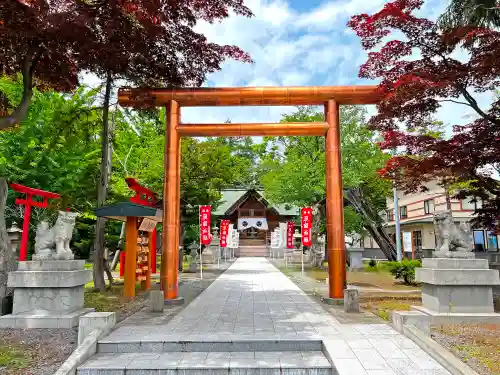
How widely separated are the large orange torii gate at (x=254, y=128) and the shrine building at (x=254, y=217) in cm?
2812

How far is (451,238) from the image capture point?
7.21 m

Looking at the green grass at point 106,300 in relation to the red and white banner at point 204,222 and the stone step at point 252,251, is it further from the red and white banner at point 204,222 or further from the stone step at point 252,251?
the stone step at point 252,251

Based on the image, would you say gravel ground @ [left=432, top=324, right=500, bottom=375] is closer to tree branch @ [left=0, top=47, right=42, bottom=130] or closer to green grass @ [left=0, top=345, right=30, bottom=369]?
green grass @ [left=0, top=345, right=30, bottom=369]

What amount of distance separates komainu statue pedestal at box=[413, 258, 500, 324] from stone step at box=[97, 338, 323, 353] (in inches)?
112

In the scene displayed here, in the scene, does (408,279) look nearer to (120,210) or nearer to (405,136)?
(405,136)

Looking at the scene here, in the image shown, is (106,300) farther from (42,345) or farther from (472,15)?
(472,15)

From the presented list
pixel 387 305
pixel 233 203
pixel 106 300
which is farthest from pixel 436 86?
pixel 233 203

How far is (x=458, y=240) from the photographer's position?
7.18 meters

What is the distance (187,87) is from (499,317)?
27.9 feet

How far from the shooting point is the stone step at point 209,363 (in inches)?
188

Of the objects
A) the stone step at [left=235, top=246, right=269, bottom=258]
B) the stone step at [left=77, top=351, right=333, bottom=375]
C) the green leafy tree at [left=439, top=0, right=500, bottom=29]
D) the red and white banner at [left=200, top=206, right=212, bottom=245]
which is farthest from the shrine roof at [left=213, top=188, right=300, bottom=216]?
the stone step at [left=77, top=351, right=333, bottom=375]

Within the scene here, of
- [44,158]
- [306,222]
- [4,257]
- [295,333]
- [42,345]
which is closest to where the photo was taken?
[42,345]

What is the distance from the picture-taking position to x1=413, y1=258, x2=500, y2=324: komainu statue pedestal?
673cm

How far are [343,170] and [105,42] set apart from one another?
515 inches
